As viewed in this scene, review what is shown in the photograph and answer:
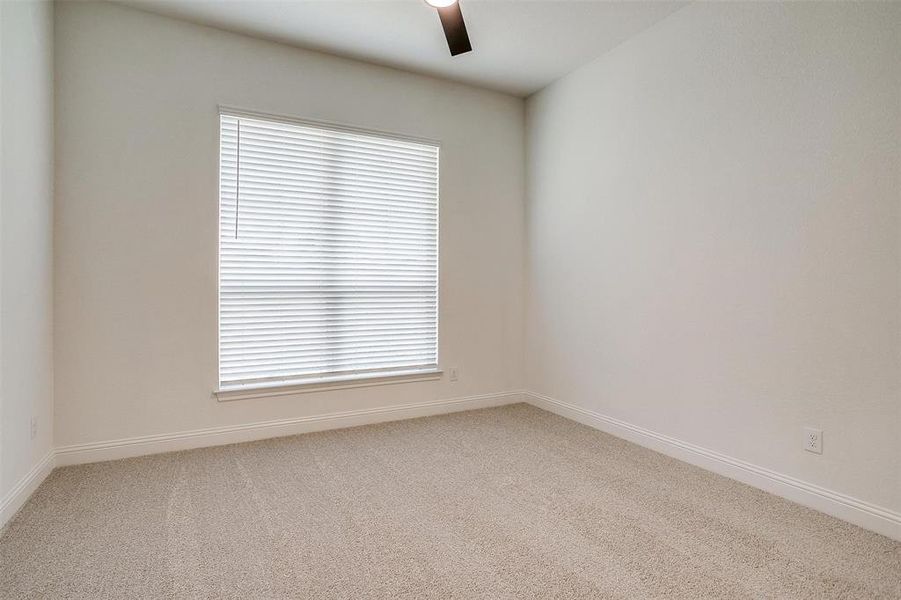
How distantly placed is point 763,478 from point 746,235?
1285 mm

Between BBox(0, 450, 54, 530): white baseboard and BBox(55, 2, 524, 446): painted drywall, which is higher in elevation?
BBox(55, 2, 524, 446): painted drywall

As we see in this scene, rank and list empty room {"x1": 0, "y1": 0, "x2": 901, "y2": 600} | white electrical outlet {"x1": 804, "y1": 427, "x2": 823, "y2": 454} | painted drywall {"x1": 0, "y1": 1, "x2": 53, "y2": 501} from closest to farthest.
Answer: empty room {"x1": 0, "y1": 0, "x2": 901, "y2": 600}
painted drywall {"x1": 0, "y1": 1, "x2": 53, "y2": 501}
white electrical outlet {"x1": 804, "y1": 427, "x2": 823, "y2": 454}

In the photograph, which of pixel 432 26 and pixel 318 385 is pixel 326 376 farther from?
pixel 432 26

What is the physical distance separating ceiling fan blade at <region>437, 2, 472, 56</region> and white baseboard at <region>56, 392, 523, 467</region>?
2.57 meters

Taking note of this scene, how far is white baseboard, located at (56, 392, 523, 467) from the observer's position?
2.79m

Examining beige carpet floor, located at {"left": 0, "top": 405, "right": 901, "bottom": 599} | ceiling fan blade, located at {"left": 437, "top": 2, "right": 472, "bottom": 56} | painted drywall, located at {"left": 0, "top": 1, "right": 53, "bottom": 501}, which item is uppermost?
ceiling fan blade, located at {"left": 437, "top": 2, "right": 472, "bottom": 56}

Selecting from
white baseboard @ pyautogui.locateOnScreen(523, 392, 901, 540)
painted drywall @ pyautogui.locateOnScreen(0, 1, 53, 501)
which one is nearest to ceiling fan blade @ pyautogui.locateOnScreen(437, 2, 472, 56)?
painted drywall @ pyautogui.locateOnScreen(0, 1, 53, 501)

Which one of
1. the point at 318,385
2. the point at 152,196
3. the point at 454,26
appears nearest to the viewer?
the point at 454,26

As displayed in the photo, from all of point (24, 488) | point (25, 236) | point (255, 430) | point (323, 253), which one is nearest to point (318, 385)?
point (255, 430)

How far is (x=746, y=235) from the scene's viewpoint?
8.27 feet

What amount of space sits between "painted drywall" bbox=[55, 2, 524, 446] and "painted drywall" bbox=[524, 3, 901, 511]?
1.74 metres

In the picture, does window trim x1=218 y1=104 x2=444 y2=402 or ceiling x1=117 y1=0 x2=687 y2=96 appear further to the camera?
window trim x1=218 y1=104 x2=444 y2=402

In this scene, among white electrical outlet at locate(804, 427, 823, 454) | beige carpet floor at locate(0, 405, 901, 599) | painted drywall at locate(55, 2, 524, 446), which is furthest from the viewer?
painted drywall at locate(55, 2, 524, 446)

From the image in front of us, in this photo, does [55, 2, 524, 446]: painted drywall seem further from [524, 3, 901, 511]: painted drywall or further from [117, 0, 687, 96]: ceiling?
[524, 3, 901, 511]: painted drywall
